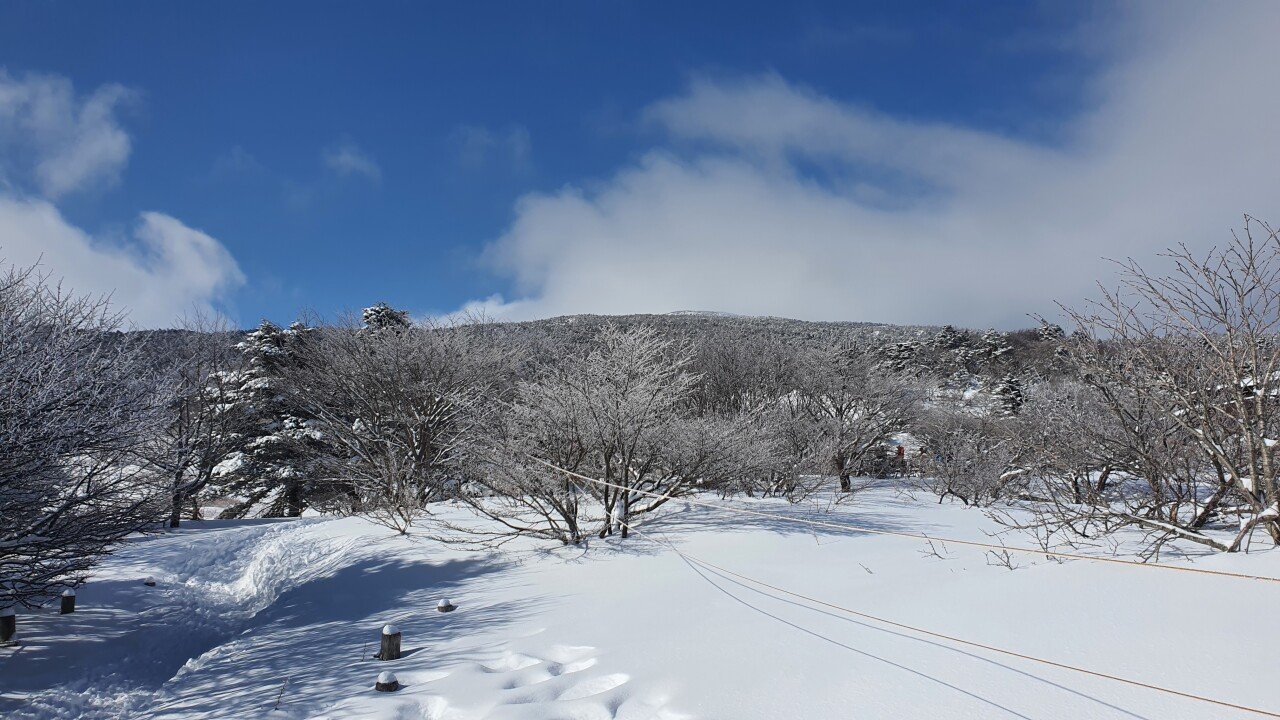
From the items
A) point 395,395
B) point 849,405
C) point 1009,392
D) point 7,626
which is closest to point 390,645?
point 7,626

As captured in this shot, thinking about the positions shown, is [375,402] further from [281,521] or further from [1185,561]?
[1185,561]

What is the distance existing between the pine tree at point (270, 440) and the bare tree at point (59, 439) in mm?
16075

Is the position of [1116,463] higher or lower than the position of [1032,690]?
higher

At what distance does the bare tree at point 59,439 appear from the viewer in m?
4.80

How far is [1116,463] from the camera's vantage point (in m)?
6.54

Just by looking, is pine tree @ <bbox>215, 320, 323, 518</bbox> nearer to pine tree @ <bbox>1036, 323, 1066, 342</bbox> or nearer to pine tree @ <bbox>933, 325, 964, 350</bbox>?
pine tree @ <bbox>1036, 323, 1066, 342</bbox>

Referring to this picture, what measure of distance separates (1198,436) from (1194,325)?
92cm

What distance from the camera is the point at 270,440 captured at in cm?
2217

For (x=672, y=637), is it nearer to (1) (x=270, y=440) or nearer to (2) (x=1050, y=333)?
(2) (x=1050, y=333)

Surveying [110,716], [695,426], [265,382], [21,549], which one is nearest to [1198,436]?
[695,426]

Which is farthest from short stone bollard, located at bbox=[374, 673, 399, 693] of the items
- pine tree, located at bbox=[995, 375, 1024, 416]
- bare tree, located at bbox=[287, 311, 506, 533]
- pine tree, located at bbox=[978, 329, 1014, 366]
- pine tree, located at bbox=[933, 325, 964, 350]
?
pine tree, located at bbox=[933, 325, 964, 350]

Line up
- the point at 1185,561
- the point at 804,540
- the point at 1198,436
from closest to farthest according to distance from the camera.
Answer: the point at 1185,561
the point at 1198,436
the point at 804,540

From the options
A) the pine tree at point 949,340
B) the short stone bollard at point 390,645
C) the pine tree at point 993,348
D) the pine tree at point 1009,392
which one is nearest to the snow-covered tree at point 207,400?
the short stone bollard at point 390,645

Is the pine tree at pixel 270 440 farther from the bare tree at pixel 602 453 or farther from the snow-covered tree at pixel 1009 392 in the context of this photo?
the snow-covered tree at pixel 1009 392
